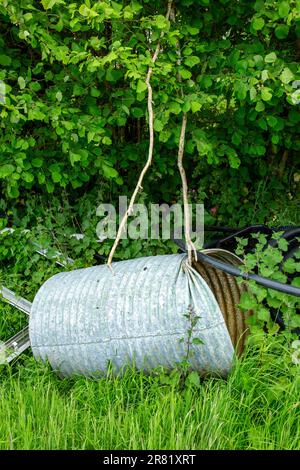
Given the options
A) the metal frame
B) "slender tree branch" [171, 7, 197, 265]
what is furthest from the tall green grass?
"slender tree branch" [171, 7, 197, 265]

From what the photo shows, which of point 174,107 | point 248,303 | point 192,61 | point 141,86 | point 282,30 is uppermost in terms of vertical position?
point 282,30

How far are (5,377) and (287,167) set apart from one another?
245 centimetres

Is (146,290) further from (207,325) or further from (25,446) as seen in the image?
(25,446)

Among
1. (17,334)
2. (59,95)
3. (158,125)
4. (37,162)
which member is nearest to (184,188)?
(158,125)

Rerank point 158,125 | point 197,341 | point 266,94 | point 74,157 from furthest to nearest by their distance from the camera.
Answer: point 74,157
point 158,125
point 266,94
point 197,341

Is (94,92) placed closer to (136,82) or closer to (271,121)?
(136,82)

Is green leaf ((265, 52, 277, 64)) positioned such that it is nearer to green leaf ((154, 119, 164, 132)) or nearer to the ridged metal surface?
green leaf ((154, 119, 164, 132))

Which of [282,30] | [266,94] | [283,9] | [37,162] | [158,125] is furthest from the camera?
[37,162]

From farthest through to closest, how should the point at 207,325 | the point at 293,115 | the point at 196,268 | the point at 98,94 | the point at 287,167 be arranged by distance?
the point at 287,167
the point at 293,115
the point at 98,94
the point at 196,268
the point at 207,325

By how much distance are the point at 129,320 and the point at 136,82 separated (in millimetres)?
1324

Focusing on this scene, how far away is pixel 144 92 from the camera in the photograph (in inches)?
130
